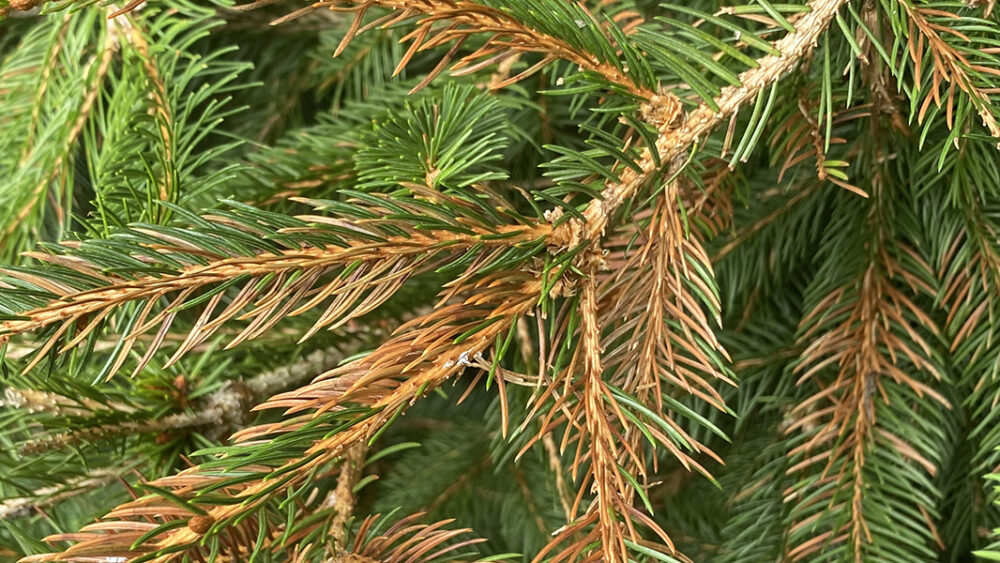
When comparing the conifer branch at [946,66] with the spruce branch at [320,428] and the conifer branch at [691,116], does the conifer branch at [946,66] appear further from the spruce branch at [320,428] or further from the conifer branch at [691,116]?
the spruce branch at [320,428]

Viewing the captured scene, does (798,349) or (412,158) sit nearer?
(412,158)

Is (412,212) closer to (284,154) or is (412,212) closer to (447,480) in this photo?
(284,154)

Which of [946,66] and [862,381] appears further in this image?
[862,381]

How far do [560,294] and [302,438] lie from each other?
0.48 ft

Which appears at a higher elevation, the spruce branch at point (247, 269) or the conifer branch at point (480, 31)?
the conifer branch at point (480, 31)

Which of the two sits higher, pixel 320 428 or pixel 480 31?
pixel 480 31

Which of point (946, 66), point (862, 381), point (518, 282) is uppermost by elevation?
point (946, 66)

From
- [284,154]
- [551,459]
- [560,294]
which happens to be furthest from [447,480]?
[560,294]

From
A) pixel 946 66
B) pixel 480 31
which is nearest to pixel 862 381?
pixel 946 66

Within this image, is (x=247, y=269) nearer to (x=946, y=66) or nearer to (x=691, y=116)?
(x=691, y=116)

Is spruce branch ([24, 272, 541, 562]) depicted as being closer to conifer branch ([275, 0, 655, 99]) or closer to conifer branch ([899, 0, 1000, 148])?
conifer branch ([275, 0, 655, 99])

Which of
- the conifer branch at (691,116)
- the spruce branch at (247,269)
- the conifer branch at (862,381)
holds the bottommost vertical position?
the conifer branch at (862,381)

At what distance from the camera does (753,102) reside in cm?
44

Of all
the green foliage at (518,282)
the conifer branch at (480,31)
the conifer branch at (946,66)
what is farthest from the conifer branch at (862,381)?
the conifer branch at (480,31)
